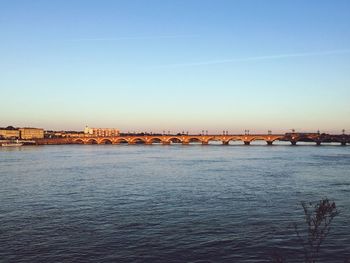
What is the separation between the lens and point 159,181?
159 feet

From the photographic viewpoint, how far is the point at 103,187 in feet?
141

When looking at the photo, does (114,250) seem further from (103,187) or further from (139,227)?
(103,187)

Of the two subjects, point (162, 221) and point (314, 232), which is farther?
point (162, 221)

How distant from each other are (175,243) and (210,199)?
13295mm

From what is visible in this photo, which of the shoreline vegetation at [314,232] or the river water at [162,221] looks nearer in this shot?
the shoreline vegetation at [314,232]

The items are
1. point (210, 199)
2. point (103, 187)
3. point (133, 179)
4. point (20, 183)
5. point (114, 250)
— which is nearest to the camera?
point (114, 250)

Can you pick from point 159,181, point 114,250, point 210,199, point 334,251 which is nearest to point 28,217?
point 114,250

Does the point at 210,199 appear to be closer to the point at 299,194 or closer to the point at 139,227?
the point at 299,194

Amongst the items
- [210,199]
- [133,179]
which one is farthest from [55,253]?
[133,179]

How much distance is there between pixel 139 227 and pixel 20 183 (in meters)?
26.5

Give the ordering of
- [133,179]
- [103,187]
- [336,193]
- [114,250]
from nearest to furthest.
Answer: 1. [114,250]
2. [336,193]
3. [103,187]
4. [133,179]

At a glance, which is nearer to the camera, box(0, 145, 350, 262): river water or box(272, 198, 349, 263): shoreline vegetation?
box(272, 198, 349, 263): shoreline vegetation

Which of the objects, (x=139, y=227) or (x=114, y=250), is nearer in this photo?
(x=114, y=250)

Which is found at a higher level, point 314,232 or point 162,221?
point 314,232
